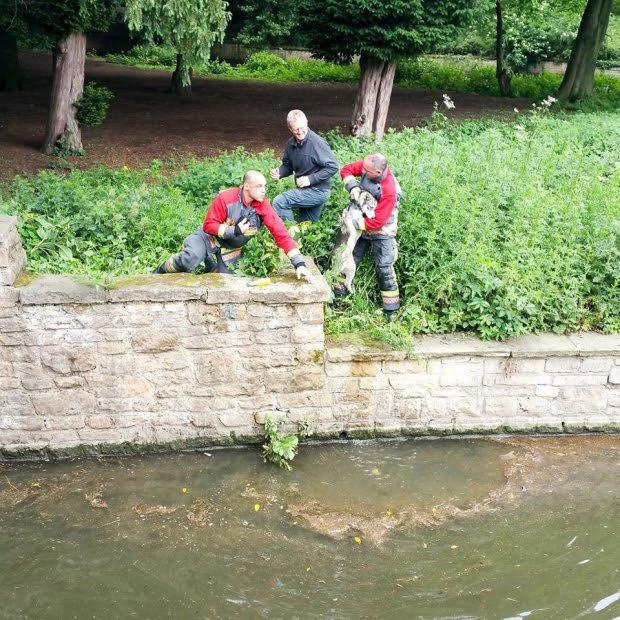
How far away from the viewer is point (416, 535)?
5914 mm

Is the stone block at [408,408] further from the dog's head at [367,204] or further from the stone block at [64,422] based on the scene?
the stone block at [64,422]

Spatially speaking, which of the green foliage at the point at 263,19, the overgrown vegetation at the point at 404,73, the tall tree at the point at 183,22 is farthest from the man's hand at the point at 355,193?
the overgrown vegetation at the point at 404,73

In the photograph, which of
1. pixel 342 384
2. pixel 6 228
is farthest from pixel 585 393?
pixel 6 228

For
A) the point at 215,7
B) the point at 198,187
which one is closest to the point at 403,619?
the point at 198,187

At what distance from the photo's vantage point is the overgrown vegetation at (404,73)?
2477 centimetres

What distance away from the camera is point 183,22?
1035cm

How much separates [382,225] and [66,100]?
8206mm

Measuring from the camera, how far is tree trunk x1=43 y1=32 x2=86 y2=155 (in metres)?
13.0

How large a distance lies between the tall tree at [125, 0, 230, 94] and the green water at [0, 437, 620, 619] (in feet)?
20.3

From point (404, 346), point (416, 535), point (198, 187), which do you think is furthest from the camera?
point (198, 187)

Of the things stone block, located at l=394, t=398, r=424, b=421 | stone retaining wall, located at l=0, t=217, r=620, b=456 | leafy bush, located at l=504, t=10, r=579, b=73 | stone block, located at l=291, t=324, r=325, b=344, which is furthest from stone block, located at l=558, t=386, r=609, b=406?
leafy bush, located at l=504, t=10, r=579, b=73

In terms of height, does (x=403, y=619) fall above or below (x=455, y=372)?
below

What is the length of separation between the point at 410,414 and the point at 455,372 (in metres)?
0.59

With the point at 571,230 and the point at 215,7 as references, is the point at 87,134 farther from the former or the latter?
the point at 571,230
